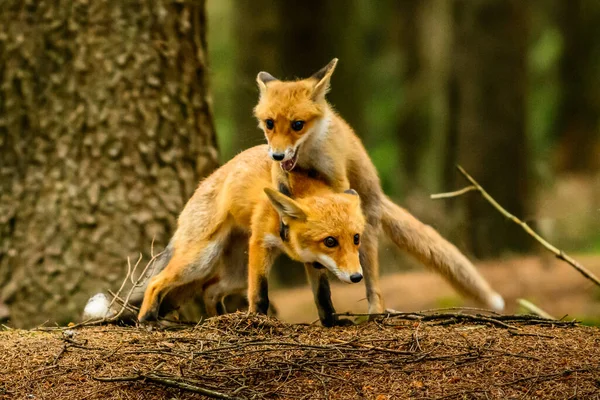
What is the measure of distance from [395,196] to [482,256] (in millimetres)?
5553

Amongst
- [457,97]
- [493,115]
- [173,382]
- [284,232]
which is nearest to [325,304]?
[284,232]

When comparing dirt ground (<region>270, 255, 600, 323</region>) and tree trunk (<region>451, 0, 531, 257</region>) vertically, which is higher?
tree trunk (<region>451, 0, 531, 257</region>)

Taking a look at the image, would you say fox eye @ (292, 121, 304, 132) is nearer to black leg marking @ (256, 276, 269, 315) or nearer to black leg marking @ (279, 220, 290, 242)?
black leg marking @ (279, 220, 290, 242)

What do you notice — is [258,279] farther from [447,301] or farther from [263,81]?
[447,301]

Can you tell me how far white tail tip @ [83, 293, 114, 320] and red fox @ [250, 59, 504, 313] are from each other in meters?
1.97

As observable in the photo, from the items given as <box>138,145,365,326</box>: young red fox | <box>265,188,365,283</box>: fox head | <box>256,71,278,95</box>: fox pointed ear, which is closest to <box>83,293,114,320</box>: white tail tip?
<box>138,145,365,326</box>: young red fox

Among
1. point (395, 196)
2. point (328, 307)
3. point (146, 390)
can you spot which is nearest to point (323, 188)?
point (328, 307)

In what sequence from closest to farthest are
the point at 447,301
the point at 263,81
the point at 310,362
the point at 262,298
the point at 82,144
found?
the point at 310,362
the point at 262,298
the point at 263,81
the point at 82,144
the point at 447,301

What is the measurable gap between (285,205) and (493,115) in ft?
31.1

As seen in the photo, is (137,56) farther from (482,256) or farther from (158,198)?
(482,256)

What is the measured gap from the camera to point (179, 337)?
5359 millimetres

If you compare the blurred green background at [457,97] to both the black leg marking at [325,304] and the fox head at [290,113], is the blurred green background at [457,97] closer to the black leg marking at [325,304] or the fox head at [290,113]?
the fox head at [290,113]

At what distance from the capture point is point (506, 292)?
11750 millimetres

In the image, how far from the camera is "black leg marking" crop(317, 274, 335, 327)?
244 inches
